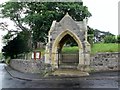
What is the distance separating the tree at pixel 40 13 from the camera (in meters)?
32.8

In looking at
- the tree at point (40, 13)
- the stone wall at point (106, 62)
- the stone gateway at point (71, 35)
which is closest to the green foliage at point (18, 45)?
the tree at point (40, 13)

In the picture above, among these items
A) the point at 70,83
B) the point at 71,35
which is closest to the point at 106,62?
the point at 71,35

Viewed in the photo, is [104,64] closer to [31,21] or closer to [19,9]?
[31,21]

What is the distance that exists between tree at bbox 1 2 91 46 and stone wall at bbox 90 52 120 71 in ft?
35.6

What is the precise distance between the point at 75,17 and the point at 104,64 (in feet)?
40.9

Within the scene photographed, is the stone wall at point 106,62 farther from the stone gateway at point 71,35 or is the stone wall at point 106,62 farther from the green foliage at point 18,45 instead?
the green foliage at point 18,45

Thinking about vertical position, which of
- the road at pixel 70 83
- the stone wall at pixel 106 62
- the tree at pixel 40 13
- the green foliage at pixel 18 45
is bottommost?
the road at pixel 70 83

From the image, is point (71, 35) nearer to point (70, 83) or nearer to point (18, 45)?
point (70, 83)

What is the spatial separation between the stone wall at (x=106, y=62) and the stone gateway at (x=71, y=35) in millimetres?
741

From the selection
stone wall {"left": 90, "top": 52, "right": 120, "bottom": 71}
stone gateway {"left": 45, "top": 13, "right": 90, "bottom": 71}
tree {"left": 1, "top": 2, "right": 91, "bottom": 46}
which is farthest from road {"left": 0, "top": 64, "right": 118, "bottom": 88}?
tree {"left": 1, "top": 2, "right": 91, "bottom": 46}

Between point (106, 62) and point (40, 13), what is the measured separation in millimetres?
13381

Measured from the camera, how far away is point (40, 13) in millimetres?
33938

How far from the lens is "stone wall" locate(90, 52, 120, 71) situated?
78.2 feet

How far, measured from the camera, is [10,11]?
36.0m
